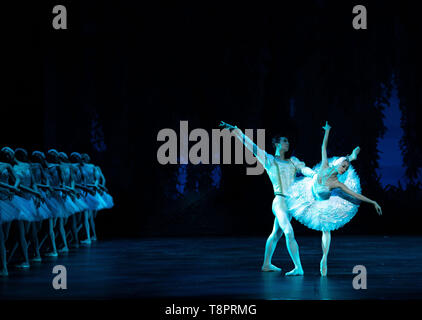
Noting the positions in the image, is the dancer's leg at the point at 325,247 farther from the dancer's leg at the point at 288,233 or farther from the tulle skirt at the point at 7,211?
the tulle skirt at the point at 7,211

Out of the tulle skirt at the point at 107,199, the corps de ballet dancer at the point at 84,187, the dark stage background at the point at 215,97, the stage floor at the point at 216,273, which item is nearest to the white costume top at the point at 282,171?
the stage floor at the point at 216,273

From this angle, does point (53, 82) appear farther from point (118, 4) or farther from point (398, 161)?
point (398, 161)

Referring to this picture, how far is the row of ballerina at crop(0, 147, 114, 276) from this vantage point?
29.7ft

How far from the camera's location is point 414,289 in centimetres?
713

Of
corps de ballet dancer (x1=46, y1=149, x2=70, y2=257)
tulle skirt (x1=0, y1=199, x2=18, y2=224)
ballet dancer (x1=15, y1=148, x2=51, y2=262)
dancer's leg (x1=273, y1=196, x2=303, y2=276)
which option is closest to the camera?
dancer's leg (x1=273, y1=196, x2=303, y2=276)

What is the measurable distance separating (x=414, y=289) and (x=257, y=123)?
8.25 m

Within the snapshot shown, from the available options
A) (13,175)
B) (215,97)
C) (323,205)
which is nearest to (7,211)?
(13,175)

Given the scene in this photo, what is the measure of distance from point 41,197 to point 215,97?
607 centimetres

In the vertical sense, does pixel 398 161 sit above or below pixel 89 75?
below

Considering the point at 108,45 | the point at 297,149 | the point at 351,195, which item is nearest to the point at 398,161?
the point at 297,149

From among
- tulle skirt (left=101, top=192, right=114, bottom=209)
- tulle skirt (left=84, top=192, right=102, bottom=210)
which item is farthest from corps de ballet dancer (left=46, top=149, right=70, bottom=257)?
tulle skirt (left=101, top=192, right=114, bottom=209)

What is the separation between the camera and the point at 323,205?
8148 mm

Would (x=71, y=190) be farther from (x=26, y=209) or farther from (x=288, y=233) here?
(x=288, y=233)

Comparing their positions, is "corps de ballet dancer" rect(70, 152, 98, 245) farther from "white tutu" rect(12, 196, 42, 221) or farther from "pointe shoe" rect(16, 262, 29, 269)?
"pointe shoe" rect(16, 262, 29, 269)
